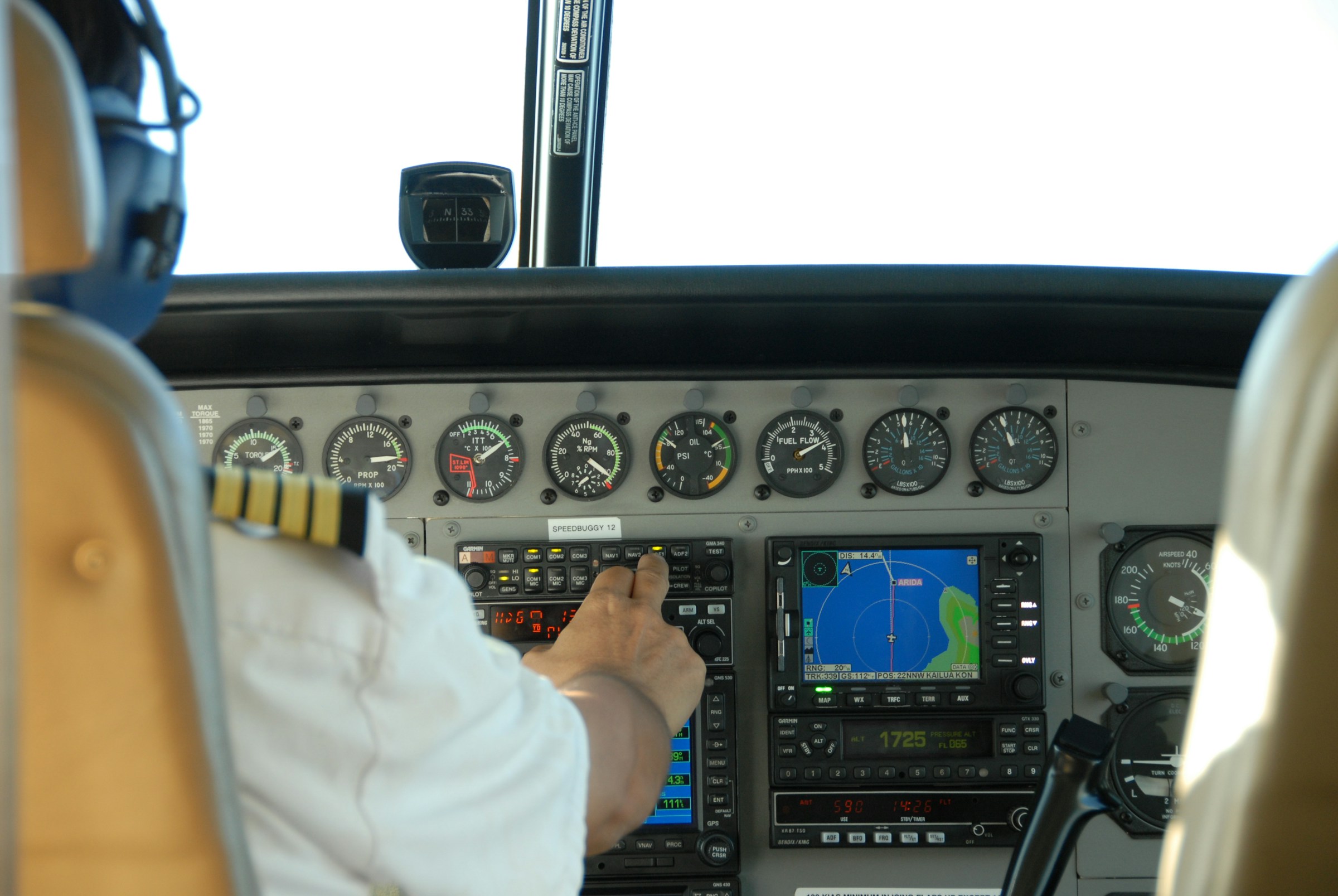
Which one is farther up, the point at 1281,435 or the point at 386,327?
the point at 386,327

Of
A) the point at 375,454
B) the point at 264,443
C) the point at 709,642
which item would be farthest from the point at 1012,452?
the point at 264,443

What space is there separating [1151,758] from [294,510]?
1.92 m

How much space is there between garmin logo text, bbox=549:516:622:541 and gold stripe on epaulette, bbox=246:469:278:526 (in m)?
1.41

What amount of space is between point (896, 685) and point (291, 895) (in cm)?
150

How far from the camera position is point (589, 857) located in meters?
2.10

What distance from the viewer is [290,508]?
2.41ft

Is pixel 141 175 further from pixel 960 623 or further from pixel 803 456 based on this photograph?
pixel 960 623

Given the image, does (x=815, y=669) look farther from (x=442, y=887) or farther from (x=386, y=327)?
(x=442, y=887)

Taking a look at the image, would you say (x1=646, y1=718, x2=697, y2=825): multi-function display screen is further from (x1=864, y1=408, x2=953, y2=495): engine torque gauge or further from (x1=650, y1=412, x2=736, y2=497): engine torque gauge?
(x1=864, y1=408, x2=953, y2=495): engine torque gauge

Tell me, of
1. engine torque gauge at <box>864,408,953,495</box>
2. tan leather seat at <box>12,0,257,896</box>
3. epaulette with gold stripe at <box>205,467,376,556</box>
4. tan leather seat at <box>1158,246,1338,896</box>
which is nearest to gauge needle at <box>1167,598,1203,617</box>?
engine torque gauge at <box>864,408,953,495</box>

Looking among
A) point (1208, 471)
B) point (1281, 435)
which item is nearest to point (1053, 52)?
point (1208, 471)

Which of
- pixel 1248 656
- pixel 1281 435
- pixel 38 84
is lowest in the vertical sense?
pixel 1248 656

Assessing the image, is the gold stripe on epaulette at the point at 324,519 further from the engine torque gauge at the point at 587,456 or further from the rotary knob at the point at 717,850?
the rotary knob at the point at 717,850

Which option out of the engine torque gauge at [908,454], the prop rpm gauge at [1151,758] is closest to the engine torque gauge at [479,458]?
the engine torque gauge at [908,454]
